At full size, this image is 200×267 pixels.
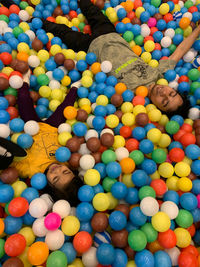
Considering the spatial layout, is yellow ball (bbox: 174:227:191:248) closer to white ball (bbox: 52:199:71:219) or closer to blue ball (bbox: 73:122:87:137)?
white ball (bbox: 52:199:71:219)

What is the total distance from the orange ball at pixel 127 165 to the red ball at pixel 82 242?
39 cm


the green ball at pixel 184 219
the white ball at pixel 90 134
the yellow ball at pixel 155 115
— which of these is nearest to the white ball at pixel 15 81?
the white ball at pixel 90 134

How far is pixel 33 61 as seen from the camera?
5.09 ft

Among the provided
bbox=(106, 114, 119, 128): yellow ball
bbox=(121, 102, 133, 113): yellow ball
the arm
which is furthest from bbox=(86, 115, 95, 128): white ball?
the arm

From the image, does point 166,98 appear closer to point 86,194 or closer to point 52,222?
point 86,194

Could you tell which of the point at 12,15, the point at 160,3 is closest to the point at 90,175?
the point at 12,15

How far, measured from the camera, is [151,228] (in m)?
1.00

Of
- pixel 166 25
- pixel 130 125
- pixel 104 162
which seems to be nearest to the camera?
pixel 104 162

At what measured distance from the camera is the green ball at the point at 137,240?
36.4 inches

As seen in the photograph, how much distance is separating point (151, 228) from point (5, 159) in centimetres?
77

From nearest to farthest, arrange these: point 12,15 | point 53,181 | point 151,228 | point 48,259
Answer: point 48,259 → point 151,228 → point 53,181 → point 12,15

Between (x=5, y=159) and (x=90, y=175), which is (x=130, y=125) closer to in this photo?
(x=90, y=175)

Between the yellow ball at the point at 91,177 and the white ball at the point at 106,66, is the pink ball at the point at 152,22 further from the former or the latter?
the yellow ball at the point at 91,177

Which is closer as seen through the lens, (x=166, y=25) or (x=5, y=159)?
(x=5, y=159)
